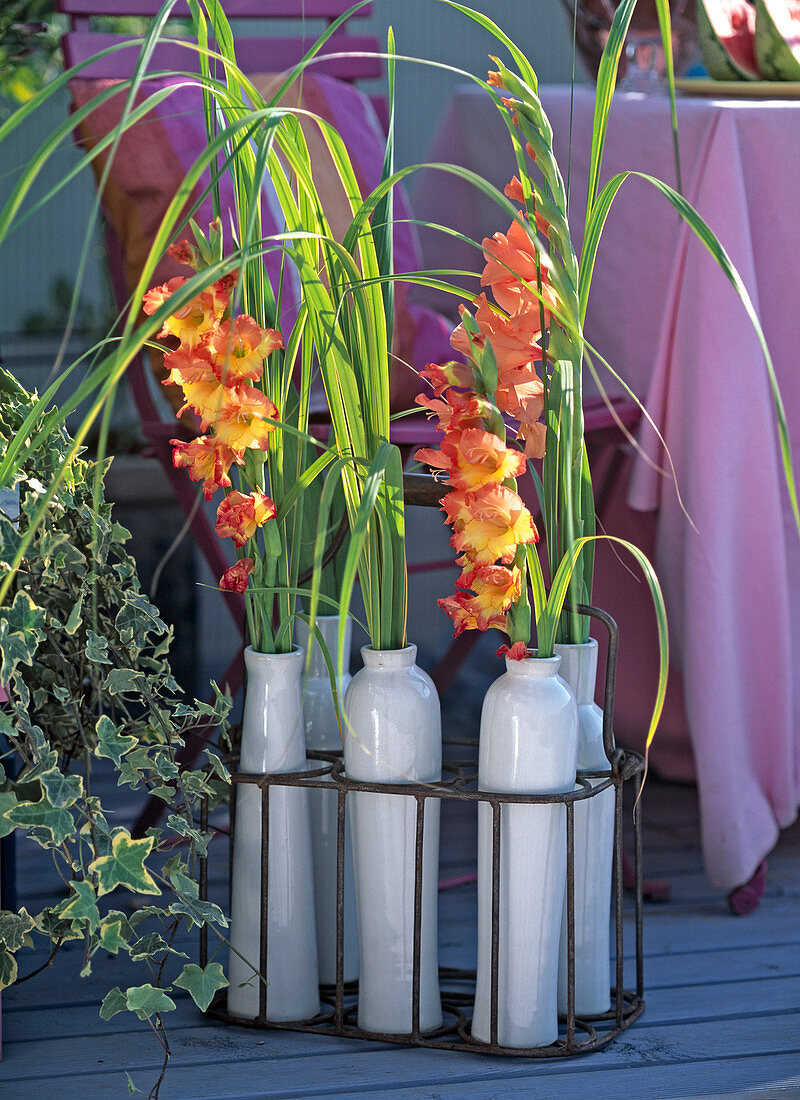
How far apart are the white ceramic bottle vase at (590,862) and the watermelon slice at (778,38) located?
880 mm

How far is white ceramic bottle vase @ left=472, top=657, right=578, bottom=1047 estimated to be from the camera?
1.04m

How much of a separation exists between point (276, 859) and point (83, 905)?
0.20 m

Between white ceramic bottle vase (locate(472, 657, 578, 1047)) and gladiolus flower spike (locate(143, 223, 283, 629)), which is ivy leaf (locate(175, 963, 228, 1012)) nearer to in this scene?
white ceramic bottle vase (locate(472, 657, 578, 1047))

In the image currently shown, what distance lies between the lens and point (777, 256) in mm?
1484

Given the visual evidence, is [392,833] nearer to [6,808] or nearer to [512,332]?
[6,808]

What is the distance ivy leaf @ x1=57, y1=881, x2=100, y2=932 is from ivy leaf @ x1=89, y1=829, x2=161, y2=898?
0.01 metres

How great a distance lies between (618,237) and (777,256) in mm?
204

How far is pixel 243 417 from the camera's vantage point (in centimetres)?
100

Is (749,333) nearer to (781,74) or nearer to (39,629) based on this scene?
(781,74)

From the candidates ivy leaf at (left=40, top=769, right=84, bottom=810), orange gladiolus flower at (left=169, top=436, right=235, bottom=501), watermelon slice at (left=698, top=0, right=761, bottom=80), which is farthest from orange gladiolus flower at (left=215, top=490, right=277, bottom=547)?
watermelon slice at (left=698, top=0, right=761, bottom=80)

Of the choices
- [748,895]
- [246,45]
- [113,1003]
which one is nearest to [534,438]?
[113,1003]

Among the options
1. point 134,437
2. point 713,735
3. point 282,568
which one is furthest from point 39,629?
point 134,437

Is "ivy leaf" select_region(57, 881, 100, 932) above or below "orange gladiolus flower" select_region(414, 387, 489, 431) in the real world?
below

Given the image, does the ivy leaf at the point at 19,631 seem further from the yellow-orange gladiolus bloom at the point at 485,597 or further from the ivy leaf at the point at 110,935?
the yellow-orange gladiolus bloom at the point at 485,597
